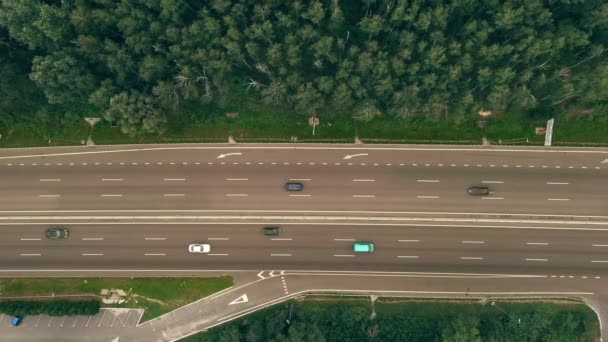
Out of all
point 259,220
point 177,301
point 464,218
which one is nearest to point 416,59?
point 464,218

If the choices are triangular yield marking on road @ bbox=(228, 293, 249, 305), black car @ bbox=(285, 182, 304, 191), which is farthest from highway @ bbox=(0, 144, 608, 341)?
black car @ bbox=(285, 182, 304, 191)

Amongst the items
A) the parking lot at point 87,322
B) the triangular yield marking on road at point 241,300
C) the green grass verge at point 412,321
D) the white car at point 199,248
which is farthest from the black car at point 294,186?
the parking lot at point 87,322

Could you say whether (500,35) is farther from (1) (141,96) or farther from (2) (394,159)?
(1) (141,96)

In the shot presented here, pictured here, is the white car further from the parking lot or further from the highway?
the parking lot

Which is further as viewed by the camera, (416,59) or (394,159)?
(394,159)

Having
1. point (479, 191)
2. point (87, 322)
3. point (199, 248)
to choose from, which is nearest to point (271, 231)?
point (199, 248)

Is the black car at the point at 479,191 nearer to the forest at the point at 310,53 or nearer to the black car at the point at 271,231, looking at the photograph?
the forest at the point at 310,53
